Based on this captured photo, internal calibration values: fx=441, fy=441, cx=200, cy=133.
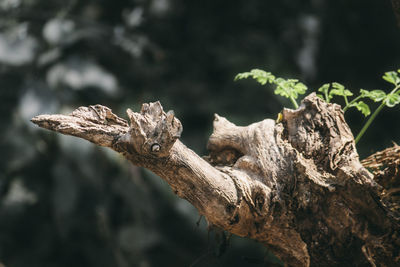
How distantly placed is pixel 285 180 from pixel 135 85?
2031 millimetres

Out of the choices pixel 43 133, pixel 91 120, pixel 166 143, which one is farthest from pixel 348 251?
pixel 43 133

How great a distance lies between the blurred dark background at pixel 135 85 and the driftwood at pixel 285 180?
135 cm

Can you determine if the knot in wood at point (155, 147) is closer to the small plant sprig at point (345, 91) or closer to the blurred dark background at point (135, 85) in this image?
the small plant sprig at point (345, 91)

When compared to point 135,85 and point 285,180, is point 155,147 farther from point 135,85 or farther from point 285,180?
point 135,85

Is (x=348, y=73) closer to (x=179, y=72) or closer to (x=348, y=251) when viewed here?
(x=179, y=72)

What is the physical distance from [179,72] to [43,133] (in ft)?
3.14

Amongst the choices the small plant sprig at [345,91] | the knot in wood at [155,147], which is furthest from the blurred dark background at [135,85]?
the knot in wood at [155,147]

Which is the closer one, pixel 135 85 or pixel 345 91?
pixel 345 91

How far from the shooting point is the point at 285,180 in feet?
3.00

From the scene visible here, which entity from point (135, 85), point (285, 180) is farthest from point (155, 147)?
point (135, 85)

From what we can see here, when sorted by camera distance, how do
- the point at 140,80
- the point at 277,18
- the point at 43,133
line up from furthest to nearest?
the point at 277,18, the point at 140,80, the point at 43,133

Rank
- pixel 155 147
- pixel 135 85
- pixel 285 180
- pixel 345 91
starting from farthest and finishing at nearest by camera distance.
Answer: pixel 135 85
pixel 345 91
pixel 285 180
pixel 155 147

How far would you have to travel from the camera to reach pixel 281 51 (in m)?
2.97

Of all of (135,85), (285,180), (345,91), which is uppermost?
(135,85)
